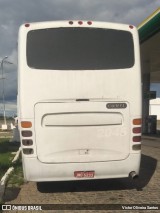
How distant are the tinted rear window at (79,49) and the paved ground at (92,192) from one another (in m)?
2.77

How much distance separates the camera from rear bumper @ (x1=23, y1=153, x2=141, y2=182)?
8141 mm

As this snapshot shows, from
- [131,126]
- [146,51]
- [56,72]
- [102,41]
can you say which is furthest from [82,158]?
[146,51]

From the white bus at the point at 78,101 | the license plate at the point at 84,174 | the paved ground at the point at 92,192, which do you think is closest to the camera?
the paved ground at the point at 92,192

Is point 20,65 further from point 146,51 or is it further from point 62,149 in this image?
point 146,51

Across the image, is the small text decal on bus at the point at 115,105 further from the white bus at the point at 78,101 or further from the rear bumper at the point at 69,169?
the rear bumper at the point at 69,169

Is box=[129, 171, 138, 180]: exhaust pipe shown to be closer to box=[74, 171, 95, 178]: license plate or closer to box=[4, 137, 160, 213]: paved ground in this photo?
box=[4, 137, 160, 213]: paved ground

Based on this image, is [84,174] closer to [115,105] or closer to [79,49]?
[115,105]

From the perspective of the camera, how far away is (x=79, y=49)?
8531 millimetres

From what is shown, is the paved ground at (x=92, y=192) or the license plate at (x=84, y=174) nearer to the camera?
the paved ground at (x=92, y=192)

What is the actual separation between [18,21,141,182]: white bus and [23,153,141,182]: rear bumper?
21 millimetres

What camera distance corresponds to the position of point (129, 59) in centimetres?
858

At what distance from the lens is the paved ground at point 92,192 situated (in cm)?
802

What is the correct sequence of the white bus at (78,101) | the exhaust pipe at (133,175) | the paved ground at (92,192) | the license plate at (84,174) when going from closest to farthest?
the paved ground at (92,192) < the white bus at (78,101) < the license plate at (84,174) < the exhaust pipe at (133,175)

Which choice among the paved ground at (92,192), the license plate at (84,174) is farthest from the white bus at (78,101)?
the paved ground at (92,192)
